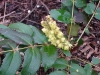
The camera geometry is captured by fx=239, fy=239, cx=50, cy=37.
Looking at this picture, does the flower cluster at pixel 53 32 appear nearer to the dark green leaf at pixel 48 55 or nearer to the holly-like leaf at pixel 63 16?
the dark green leaf at pixel 48 55

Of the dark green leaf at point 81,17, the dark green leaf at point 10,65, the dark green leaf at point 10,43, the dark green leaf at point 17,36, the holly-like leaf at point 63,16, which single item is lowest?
the dark green leaf at point 10,65

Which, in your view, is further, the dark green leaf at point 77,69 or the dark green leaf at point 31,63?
the dark green leaf at point 77,69

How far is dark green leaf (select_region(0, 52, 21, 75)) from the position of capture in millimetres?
1226

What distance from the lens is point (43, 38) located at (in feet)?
4.39

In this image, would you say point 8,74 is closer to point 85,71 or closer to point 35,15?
point 85,71

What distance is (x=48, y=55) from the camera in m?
1.27

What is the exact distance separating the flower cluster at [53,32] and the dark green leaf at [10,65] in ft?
0.65

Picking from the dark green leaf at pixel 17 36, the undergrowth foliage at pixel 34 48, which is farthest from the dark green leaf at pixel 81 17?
the dark green leaf at pixel 17 36

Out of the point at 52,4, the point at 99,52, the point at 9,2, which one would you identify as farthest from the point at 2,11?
the point at 99,52

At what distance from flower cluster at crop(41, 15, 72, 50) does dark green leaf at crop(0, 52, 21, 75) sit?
20 centimetres

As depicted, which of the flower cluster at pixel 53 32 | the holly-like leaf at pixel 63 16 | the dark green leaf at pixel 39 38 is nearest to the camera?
the flower cluster at pixel 53 32

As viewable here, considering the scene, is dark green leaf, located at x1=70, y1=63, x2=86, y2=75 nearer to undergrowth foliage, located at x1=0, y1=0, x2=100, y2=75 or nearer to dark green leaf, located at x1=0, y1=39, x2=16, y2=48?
undergrowth foliage, located at x1=0, y1=0, x2=100, y2=75

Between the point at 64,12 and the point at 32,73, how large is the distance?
21.7 inches

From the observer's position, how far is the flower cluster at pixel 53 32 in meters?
1.20
